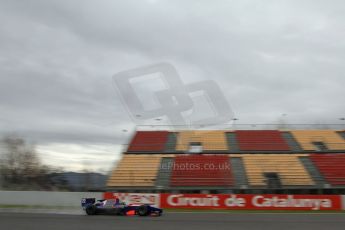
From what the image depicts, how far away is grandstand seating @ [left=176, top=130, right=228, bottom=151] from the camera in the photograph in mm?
45062

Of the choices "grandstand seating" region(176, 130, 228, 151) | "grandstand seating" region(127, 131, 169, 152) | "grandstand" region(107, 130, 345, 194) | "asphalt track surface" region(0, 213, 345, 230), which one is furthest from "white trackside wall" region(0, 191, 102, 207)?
"grandstand seating" region(176, 130, 228, 151)

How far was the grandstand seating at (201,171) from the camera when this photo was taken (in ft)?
123

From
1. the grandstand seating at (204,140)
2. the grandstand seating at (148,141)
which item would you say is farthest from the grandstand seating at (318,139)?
the grandstand seating at (148,141)

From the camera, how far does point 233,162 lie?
135 feet

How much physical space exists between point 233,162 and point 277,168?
4070 mm

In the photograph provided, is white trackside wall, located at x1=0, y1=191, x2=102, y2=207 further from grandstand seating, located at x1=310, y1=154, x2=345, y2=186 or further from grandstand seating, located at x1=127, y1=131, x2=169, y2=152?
grandstand seating, located at x1=310, y1=154, x2=345, y2=186

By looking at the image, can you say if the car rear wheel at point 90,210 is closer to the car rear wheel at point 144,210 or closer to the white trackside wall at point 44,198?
the car rear wheel at point 144,210

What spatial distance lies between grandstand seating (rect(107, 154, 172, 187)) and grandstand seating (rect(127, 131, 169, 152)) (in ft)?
5.04

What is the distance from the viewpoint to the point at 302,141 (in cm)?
4634

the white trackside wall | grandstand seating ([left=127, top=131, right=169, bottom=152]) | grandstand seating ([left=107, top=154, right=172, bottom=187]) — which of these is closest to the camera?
the white trackside wall

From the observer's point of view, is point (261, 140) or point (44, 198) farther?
point (261, 140)

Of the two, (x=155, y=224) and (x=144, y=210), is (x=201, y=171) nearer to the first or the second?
(x=144, y=210)

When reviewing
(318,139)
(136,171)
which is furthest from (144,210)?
(318,139)

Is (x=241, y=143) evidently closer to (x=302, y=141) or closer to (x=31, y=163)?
(x=302, y=141)
